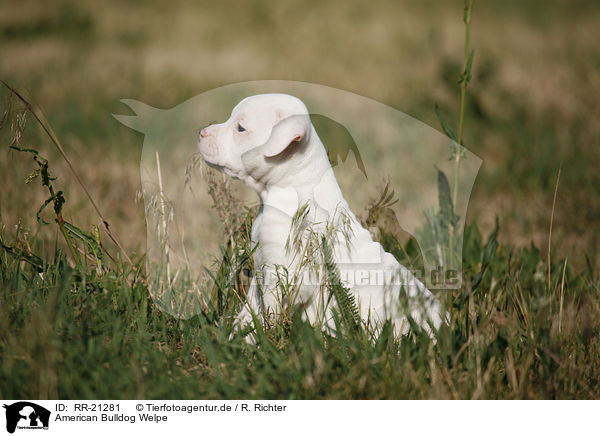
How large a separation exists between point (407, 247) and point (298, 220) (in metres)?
1.25

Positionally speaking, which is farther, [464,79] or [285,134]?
[464,79]

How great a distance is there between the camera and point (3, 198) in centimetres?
404

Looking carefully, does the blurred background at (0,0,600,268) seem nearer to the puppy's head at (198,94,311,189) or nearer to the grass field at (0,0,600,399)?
the grass field at (0,0,600,399)

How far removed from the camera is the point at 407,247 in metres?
3.77

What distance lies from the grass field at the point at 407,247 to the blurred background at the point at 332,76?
33 millimetres

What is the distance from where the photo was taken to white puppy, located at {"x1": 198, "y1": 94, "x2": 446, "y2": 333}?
2.74 m

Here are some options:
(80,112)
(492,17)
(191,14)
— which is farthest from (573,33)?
(80,112)

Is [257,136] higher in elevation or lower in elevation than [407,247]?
higher

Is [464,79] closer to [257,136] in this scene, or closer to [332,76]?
[257,136]

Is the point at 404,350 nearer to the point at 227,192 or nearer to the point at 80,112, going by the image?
the point at 227,192

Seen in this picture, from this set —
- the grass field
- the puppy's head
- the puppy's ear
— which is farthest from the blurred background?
the puppy's ear
